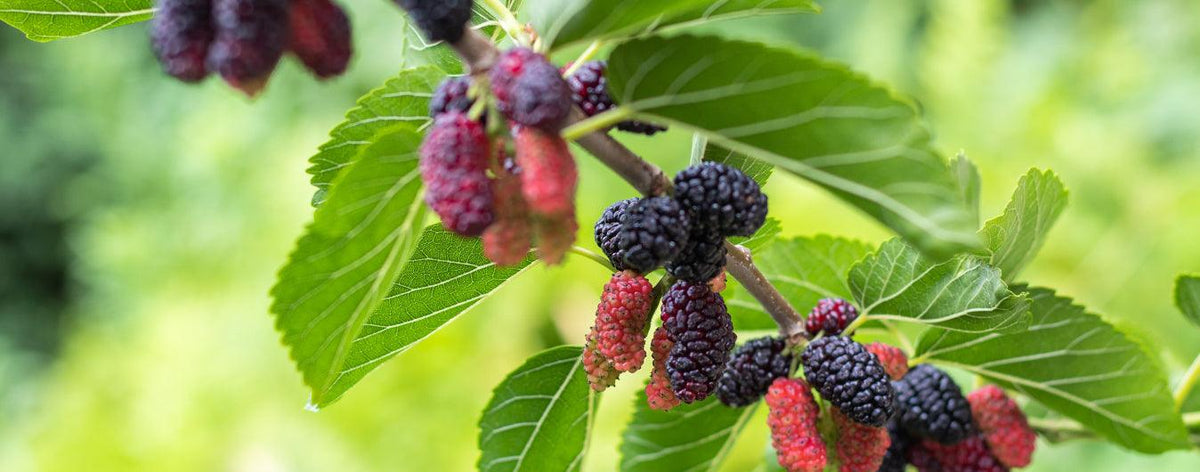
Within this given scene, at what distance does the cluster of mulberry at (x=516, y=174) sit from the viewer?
1.63 feet

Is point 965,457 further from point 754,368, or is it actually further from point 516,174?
point 516,174

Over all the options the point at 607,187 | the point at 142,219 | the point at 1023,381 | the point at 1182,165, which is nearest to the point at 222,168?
the point at 142,219

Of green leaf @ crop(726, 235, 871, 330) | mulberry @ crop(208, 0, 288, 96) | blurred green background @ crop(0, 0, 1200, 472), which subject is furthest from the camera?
blurred green background @ crop(0, 0, 1200, 472)

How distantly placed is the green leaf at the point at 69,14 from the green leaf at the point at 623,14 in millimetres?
275

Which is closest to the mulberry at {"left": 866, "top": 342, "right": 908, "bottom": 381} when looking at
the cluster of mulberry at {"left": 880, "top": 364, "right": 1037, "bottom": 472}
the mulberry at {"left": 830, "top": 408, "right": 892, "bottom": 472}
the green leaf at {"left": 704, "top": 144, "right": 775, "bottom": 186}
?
the cluster of mulberry at {"left": 880, "top": 364, "right": 1037, "bottom": 472}

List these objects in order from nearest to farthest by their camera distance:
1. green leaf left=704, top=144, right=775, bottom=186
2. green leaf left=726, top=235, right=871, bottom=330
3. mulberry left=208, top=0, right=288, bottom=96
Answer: mulberry left=208, top=0, right=288, bottom=96
green leaf left=704, top=144, right=775, bottom=186
green leaf left=726, top=235, right=871, bottom=330

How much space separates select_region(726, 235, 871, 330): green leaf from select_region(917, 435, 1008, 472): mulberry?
160mm

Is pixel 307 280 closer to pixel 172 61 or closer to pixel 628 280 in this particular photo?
pixel 172 61

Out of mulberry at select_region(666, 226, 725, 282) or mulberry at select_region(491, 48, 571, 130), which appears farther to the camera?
mulberry at select_region(666, 226, 725, 282)

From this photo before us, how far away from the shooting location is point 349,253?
0.51 m

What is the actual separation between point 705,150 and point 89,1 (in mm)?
415

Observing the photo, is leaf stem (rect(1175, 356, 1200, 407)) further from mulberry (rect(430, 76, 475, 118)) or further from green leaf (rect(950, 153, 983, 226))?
mulberry (rect(430, 76, 475, 118))

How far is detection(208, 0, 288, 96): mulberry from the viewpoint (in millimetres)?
475

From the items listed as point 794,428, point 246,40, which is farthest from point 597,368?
point 246,40
